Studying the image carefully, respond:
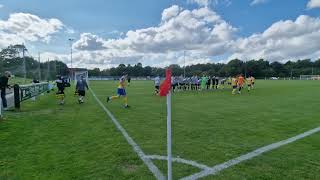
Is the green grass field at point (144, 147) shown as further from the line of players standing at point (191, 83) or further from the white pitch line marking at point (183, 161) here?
the line of players standing at point (191, 83)

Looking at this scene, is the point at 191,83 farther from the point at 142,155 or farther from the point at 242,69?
the point at 242,69

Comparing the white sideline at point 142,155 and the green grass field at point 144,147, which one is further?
Answer: the green grass field at point 144,147

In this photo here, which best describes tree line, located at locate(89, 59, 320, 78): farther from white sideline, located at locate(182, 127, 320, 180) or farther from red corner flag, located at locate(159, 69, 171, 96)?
red corner flag, located at locate(159, 69, 171, 96)

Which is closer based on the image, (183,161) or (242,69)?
(183,161)

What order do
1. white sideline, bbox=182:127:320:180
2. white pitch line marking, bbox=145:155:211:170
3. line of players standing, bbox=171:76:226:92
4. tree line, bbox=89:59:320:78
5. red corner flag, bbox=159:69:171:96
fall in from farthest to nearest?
tree line, bbox=89:59:320:78
line of players standing, bbox=171:76:226:92
white pitch line marking, bbox=145:155:211:170
white sideline, bbox=182:127:320:180
red corner flag, bbox=159:69:171:96

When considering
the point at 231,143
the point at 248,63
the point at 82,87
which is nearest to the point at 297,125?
the point at 231,143

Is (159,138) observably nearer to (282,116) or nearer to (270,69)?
(282,116)

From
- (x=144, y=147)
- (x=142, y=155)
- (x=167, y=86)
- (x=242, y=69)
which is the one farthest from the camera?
(x=242, y=69)

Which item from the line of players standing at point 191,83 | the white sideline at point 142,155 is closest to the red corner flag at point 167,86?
the white sideline at point 142,155

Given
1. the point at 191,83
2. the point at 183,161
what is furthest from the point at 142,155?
the point at 191,83

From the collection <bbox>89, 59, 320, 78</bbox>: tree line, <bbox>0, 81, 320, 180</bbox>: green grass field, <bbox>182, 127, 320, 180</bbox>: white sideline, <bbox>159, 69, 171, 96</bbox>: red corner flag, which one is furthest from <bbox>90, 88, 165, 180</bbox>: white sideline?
<bbox>89, 59, 320, 78</bbox>: tree line

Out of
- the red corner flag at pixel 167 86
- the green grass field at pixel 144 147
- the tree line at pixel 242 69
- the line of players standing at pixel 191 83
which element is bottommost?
the green grass field at pixel 144 147

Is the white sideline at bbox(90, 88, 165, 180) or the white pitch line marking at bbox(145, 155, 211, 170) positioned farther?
the white pitch line marking at bbox(145, 155, 211, 170)

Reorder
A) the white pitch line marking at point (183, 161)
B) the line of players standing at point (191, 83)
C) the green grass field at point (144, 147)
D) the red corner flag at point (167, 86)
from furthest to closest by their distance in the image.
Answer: the line of players standing at point (191, 83) < the white pitch line marking at point (183, 161) < the green grass field at point (144, 147) < the red corner flag at point (167, 86)
